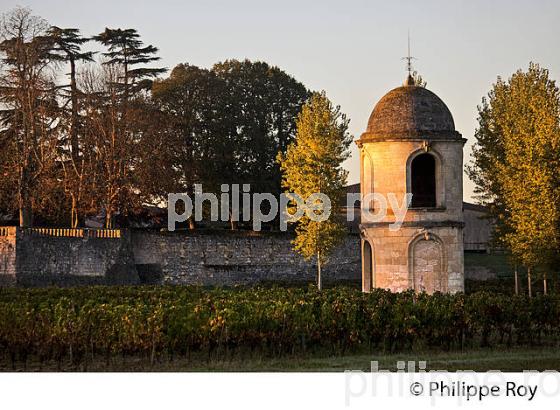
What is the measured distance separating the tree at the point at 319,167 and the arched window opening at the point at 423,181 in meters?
7.36

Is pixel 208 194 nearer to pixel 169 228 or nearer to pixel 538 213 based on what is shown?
pixel 169 228

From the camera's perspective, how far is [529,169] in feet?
109

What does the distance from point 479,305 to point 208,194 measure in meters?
26.7

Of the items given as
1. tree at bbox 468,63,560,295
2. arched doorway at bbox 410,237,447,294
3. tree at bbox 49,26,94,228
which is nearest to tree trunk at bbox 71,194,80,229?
tree at bbox 49,26,94,228

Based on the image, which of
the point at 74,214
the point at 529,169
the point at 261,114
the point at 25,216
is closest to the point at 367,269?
the point at 529,169

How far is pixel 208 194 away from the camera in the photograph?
165 ft

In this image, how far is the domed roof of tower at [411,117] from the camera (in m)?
29.4

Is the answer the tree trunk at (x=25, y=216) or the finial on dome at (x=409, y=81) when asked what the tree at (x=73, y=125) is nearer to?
the tree trunk at (x=25, y=216)

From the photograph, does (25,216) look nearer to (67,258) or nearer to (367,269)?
(67,258)

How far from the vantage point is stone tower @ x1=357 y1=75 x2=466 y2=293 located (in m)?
29.2

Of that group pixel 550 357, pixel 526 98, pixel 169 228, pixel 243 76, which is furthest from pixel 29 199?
pixel 550 357

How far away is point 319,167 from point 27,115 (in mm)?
11001

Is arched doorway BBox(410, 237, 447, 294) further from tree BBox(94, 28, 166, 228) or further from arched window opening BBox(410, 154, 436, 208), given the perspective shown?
tree BBox(94, 28, 166, 228)

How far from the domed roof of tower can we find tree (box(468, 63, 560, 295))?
4457 mm
